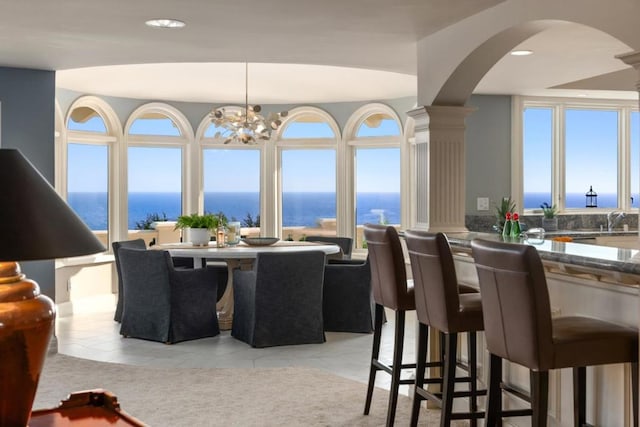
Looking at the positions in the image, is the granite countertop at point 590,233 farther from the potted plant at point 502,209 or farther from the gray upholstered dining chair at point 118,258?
the gray upholstered dining chair at point 118,258

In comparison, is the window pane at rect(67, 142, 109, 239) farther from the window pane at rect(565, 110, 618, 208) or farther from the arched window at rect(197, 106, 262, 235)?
the window pane at rect(565, 110, 618, 208)

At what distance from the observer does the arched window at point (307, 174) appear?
9445 millimetres

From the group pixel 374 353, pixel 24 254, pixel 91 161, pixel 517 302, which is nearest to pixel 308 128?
pixel 91 161

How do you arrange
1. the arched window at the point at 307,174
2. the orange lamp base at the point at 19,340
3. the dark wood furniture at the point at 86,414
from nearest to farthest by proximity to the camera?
the orange lamp base at the point at 19,340 < the dark wood furniture at the point at 86,414 < the arched window at the point at 307,174

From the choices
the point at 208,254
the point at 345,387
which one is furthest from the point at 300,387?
the point at 208,254

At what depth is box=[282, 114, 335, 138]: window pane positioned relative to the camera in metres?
9.45

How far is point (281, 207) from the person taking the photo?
9.60 m

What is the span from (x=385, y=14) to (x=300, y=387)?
2.45 m

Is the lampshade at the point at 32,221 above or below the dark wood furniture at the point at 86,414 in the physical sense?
above

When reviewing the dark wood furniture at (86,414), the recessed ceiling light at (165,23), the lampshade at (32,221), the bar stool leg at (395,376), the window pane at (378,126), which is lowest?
the bar stool leg at (395,376)

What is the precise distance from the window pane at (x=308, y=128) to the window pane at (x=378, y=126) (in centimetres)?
45

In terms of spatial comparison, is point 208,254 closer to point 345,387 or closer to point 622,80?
point 345,387

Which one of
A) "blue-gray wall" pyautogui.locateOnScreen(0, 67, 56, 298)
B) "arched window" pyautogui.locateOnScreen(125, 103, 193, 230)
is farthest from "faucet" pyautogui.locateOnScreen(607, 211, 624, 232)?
"blue-gray wall" pyautogui.locateOnScreen(0, 67, 56, 298)

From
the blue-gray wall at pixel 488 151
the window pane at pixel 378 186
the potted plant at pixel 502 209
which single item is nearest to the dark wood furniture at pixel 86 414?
the potted plant at pixel 502 209
